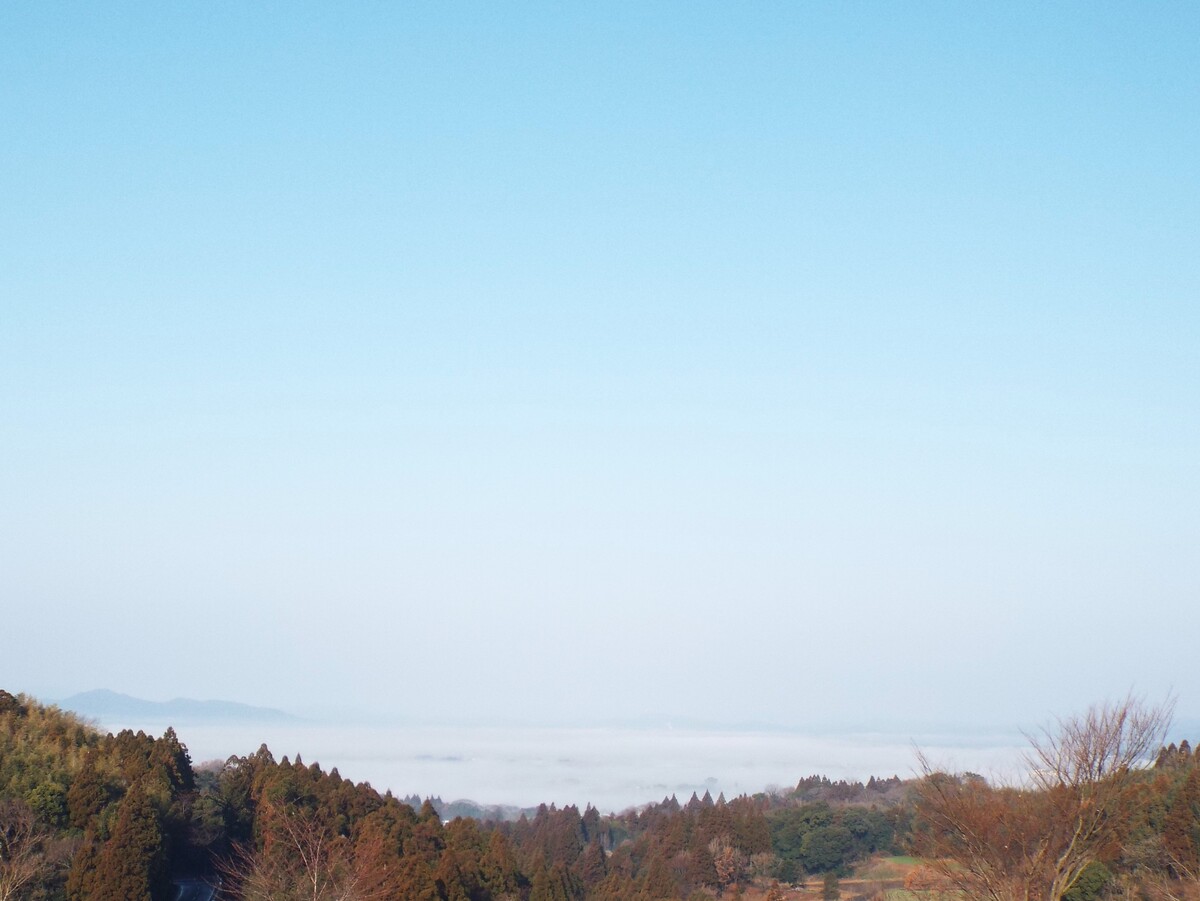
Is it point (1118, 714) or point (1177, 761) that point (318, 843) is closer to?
point (1118, 714)

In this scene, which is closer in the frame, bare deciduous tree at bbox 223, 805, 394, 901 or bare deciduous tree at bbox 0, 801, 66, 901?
bare deciduous tree at bbox 0, 801, 66, 901

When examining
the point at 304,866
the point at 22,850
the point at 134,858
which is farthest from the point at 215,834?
the point at 22,850

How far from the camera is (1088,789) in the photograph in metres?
25.5

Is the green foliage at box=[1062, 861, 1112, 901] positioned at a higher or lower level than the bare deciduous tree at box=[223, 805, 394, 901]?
higher

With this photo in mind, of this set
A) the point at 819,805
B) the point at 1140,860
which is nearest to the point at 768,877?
the point at 819,805

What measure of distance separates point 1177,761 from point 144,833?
3288 centimetres

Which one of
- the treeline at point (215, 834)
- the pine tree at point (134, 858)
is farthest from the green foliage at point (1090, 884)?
the pine tree at point (134, 858)

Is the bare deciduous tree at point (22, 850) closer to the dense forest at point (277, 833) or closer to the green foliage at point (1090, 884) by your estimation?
the dense forest at point (277, 833)

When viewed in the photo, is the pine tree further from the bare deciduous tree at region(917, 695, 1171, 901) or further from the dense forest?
the bare deciduous tree at region(917, 695, 1171, 901)

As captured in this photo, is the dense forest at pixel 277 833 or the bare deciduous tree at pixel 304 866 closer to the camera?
the dense forest at pixel 277 833

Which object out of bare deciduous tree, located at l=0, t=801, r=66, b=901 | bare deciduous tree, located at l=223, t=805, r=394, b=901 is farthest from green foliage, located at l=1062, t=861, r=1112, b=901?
bare deciduous tree, located at l=0, t=801, r=66, b=901

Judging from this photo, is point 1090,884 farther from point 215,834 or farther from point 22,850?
point 22,850

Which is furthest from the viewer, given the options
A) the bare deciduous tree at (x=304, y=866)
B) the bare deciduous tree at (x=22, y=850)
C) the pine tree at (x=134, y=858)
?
the bare deciduous tree at (x=304, y=866)

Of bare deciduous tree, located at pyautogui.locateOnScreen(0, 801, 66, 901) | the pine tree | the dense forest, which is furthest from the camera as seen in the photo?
the dense forest
